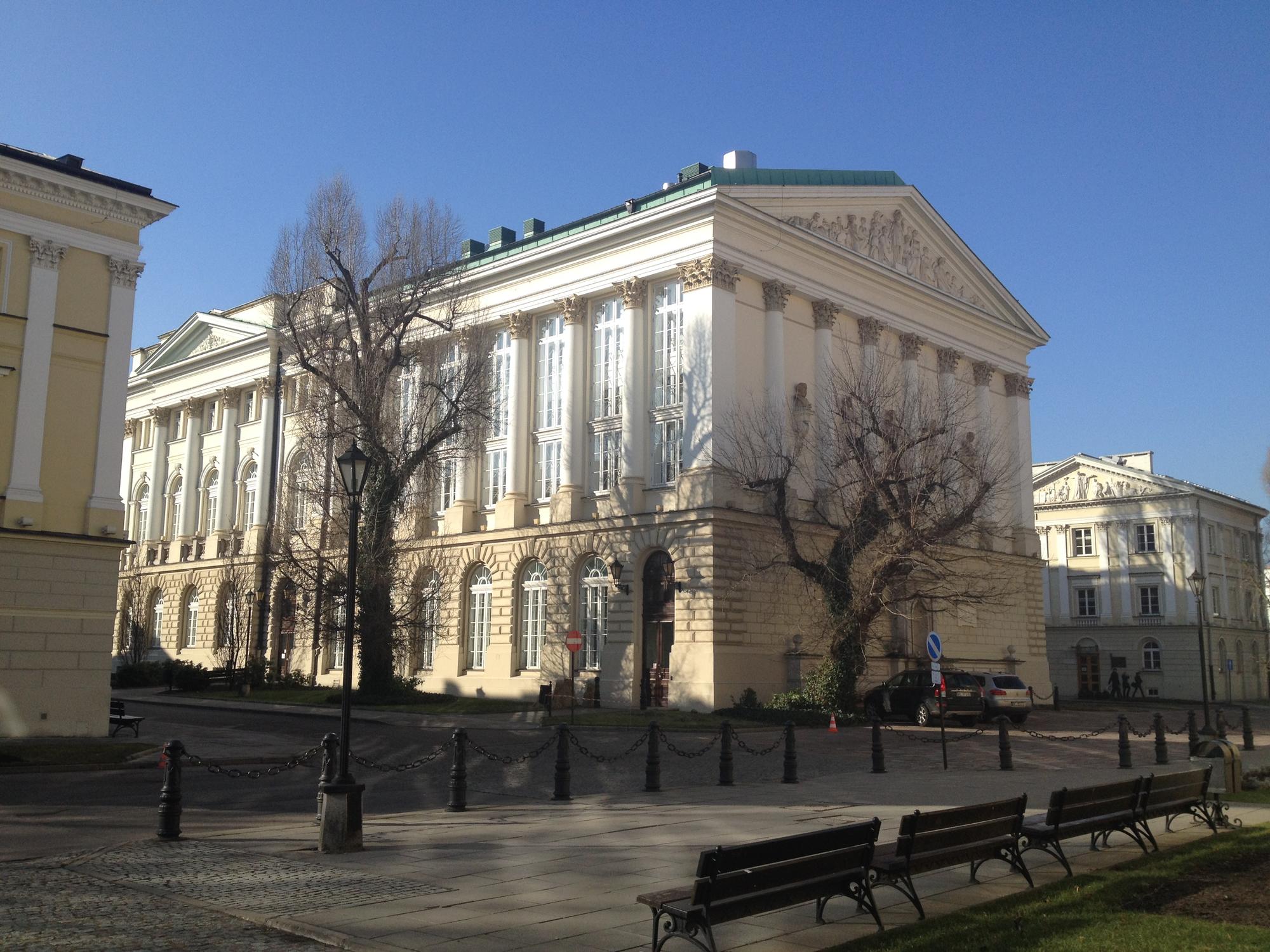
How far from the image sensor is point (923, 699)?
1261 inches

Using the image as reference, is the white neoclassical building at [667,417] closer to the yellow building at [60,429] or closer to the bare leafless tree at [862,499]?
the bare leafless tree at [862,499]

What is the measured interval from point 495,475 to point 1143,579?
145ft

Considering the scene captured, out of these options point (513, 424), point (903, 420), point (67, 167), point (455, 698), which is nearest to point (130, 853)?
point (67, 167)

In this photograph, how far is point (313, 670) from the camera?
47.6m

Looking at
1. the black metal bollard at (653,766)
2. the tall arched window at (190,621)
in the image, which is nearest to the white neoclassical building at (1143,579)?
the tall arched window at (190,621)

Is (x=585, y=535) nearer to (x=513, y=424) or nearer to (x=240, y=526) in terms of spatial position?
(x=513, y=424)

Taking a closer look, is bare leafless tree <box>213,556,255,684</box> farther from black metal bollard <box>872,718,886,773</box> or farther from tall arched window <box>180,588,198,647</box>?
black metal bollard <box>872,718,886,773</box>

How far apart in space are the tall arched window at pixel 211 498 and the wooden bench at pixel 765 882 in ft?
174

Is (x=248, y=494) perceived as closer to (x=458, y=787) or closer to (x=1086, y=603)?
(x=458, y=787)

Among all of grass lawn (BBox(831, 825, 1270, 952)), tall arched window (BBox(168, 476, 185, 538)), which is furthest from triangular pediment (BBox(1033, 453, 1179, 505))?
grass lawn (BBox(831, 825, 1270, 952))

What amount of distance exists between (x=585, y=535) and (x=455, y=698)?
24.6 feet

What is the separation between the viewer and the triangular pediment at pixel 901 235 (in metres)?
39.7

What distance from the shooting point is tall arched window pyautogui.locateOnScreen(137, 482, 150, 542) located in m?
61.1

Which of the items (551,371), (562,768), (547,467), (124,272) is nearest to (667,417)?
(547,467)
